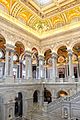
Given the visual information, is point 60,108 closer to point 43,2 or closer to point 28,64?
point 28,64

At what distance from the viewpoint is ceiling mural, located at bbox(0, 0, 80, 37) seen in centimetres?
1611

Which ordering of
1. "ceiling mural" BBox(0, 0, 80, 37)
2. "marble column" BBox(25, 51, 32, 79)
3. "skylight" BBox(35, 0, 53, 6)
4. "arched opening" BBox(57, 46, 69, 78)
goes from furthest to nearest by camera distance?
1. "arched opening" BBox(57, 46, 69, 78)
2. "marble column" BBox(25, 51, 32, 79)
3. "skylight" BBox(35, 0, 53, 6)
4. "ceiling mural" BBox(0, 0, 80, 37)

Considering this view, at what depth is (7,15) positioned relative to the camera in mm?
16156

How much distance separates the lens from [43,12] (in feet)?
59.6

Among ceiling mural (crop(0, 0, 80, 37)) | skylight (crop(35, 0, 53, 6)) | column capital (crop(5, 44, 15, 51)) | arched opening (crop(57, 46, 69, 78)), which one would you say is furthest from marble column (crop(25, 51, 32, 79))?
arched opening (crop(57, 46, 69, 78))

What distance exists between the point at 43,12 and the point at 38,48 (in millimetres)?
5376

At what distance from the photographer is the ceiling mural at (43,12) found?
52.9 ft

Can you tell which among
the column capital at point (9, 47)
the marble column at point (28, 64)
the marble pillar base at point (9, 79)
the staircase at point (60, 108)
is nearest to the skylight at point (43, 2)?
the column capital at point (9, 47)

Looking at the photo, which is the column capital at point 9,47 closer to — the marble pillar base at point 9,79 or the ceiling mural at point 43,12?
the marble pillar base at point 9,79

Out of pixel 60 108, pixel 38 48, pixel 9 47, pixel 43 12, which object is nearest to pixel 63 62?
pixel 38 48

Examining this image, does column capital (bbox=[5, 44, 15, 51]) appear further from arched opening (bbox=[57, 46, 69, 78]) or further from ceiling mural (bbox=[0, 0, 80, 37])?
arched opening (bbox=[57, 46, 69, 78])

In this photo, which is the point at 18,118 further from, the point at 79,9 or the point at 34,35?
the point at 79,9

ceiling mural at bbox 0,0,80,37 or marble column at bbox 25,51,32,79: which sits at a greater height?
ceiling mural at bbox 0,0,80,37

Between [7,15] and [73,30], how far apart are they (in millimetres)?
8682
